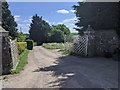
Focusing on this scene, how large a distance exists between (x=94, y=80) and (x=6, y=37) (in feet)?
16.4

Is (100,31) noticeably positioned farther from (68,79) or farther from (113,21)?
(68,79)

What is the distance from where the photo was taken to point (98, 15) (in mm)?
20078

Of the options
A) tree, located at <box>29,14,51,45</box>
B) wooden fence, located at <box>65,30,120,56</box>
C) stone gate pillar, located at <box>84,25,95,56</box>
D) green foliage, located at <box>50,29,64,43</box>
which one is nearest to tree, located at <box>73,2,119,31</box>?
wooden fence, located at <box>65,30,120,56</box>

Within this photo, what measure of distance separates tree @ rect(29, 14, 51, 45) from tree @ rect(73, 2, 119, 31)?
3495 cm

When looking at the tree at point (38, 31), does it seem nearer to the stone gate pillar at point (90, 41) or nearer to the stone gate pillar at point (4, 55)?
the stone gate pillar at point (90, 41)

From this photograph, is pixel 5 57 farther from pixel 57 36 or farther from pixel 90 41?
pixel 57 36

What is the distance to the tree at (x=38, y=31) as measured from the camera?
2303 inches

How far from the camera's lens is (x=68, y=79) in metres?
10.6

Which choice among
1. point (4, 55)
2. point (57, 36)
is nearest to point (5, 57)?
point (4, 55)

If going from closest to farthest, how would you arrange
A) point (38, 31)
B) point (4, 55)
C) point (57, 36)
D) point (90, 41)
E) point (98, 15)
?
point (4, 55) → point (98, 15) → point (90, 41) → point (57, 36) → point (38, 31)

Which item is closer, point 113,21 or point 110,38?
point 113,21

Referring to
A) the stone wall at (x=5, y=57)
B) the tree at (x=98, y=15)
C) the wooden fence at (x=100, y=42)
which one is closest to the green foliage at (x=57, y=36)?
the tree at (x=98, y=15)

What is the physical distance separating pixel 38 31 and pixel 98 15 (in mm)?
40312

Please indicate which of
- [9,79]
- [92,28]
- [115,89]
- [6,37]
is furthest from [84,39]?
[115,89]
